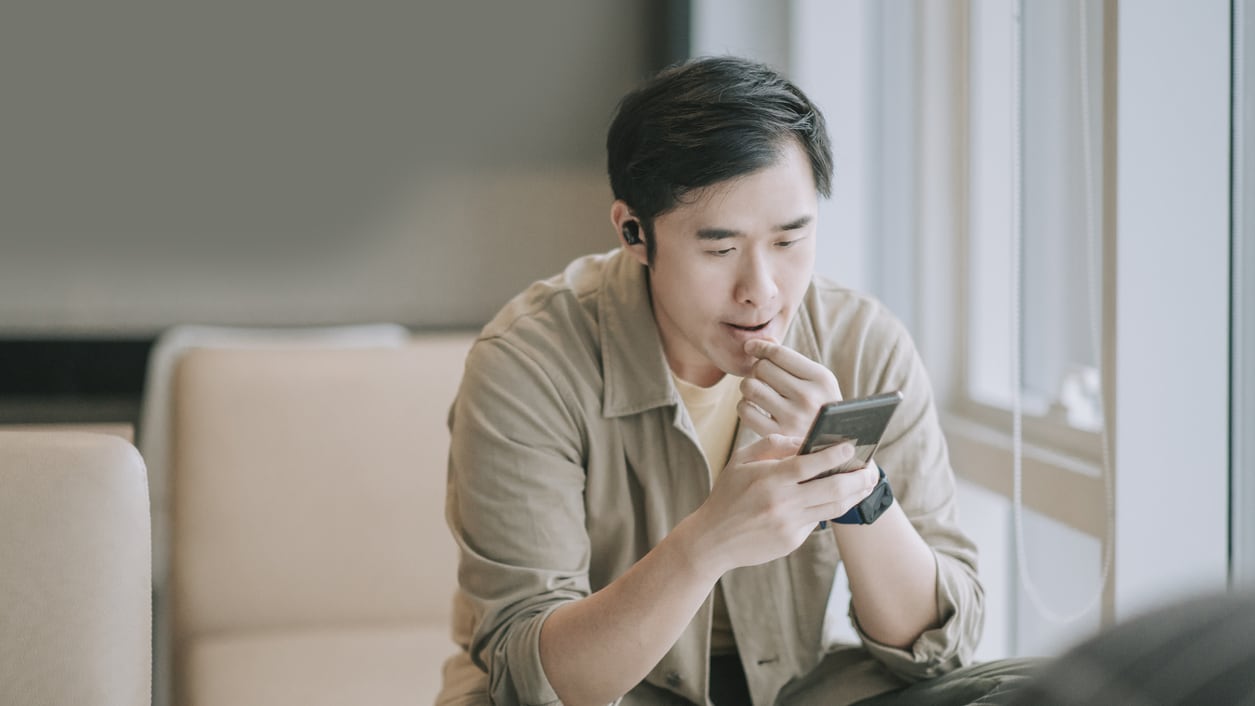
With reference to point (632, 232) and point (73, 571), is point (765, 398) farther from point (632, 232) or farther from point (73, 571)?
point (73, 571)

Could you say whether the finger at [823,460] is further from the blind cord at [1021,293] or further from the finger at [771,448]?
the blind cord at [1021,293]

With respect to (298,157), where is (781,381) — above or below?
below

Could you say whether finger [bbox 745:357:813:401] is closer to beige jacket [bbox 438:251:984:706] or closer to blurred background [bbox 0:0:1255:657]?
beige jacket [bbox 438:251:984:706]

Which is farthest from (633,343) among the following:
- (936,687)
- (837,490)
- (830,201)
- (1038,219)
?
(830,201)

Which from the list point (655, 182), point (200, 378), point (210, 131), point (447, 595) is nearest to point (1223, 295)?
point (655, 182)

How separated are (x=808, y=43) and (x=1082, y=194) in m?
0.92

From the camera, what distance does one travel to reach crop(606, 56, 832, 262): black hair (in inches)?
47.4

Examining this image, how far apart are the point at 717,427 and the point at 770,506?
321 millimetres

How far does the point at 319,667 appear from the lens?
169 cm

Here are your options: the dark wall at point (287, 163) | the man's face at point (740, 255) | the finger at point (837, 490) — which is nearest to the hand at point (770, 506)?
the finger at point (837, 490)

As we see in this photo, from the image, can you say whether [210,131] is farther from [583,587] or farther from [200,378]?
[583,587]

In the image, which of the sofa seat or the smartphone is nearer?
the smartphone

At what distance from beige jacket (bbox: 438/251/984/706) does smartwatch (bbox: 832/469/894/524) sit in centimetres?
14

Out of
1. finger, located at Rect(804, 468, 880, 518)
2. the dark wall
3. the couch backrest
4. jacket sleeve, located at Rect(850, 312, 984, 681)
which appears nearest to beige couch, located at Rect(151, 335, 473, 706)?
the couch backrest
